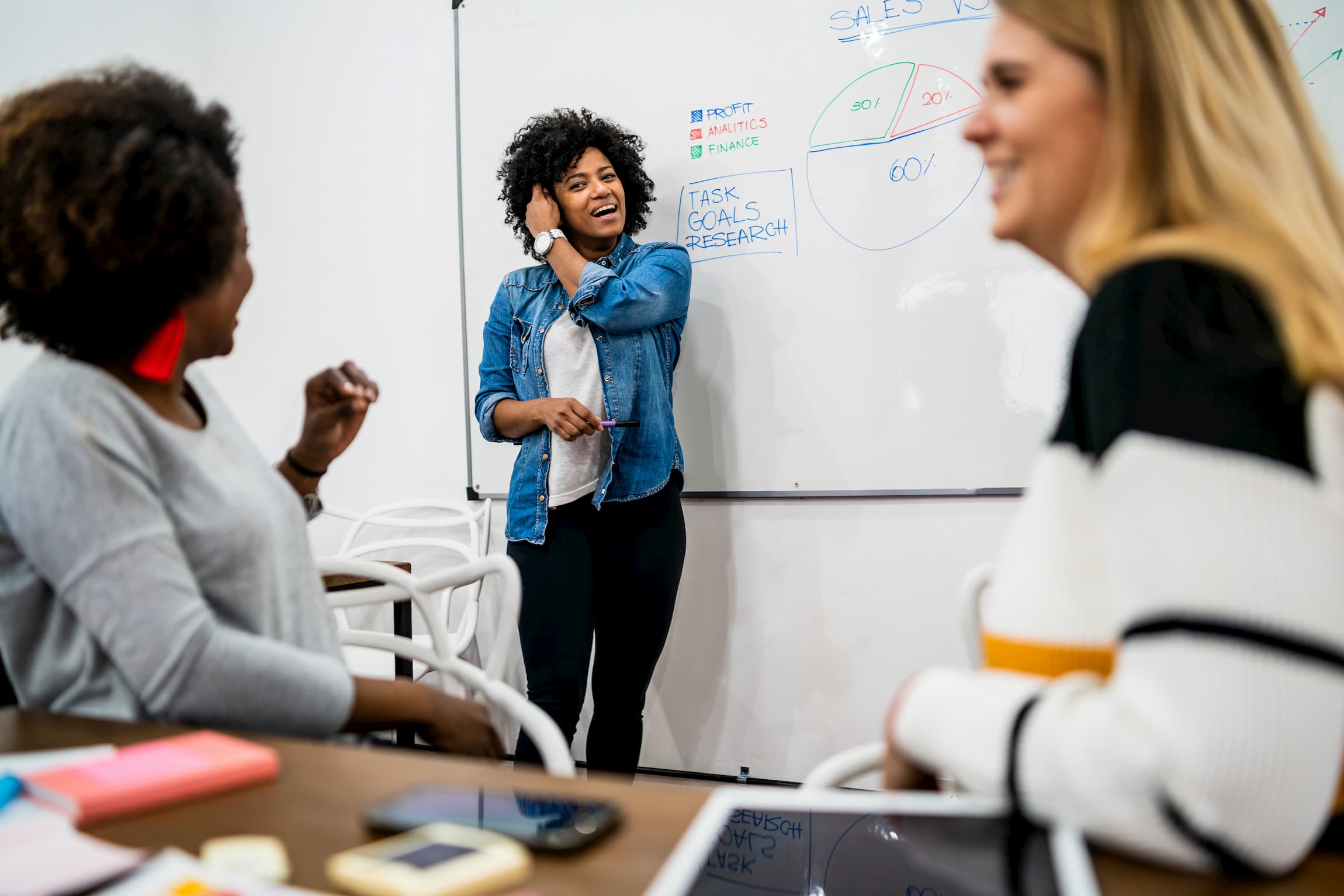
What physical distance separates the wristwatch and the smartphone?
173 cm

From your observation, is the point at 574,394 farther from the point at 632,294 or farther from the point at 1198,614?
the point at 1198,614

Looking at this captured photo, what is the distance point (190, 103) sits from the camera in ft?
3.05

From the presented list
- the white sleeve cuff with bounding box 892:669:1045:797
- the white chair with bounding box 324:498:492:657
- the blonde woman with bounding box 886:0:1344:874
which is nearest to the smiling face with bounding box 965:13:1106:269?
the blonde woman with bounding box 886:0:1344:874

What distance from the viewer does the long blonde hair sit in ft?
1.64

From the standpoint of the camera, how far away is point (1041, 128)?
1.90ft

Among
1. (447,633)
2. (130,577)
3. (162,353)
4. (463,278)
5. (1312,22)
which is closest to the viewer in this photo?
(130,577)

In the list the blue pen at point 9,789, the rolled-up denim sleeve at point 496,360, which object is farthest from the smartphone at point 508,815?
the rolled-up denim sleeve at point 496,360

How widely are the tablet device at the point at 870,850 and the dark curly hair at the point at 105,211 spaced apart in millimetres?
716

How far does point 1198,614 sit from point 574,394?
1.79 meters

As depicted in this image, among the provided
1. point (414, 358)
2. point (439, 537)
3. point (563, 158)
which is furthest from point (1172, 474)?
point (414, 358)

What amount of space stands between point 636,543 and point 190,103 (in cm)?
130

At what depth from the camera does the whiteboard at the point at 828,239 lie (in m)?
2.14

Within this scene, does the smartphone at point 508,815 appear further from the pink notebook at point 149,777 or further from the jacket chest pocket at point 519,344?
the jacket chest pocket at point 519,344

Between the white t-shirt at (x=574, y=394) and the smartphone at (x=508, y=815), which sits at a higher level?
the white t-shirt at (x=574, y=394)
